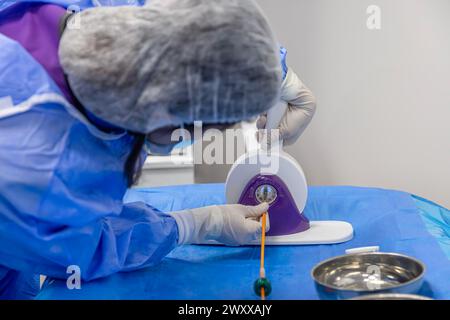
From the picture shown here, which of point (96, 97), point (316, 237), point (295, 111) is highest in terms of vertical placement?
point (96, 97)

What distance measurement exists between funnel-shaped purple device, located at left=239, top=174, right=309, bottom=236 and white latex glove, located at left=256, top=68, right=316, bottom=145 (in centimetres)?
12

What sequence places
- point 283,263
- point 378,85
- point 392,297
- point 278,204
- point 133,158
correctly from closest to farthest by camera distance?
point 392,297 → point 133,158 → point 283,263 → point 278,204 → point 378,85

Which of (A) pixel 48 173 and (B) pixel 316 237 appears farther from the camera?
A: (B) pixel 316 237

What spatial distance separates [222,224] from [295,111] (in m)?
0.31

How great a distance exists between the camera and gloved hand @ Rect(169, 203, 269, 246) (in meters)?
1.01

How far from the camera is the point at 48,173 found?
72 cm

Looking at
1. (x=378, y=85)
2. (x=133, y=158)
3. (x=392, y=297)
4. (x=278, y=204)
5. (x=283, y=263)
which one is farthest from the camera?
(x=378, y=85)

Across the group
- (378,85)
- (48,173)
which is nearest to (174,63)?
(48,173)

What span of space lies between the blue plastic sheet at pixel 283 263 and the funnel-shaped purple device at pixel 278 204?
5cm

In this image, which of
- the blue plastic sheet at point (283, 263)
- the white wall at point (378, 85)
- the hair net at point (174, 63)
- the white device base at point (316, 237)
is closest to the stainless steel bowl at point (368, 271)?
the blue plastic sheet at point (283, 263)

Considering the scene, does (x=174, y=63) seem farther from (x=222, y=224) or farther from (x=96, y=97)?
(x=222, y=224)

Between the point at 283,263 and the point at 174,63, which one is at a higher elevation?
the point at 174,63
